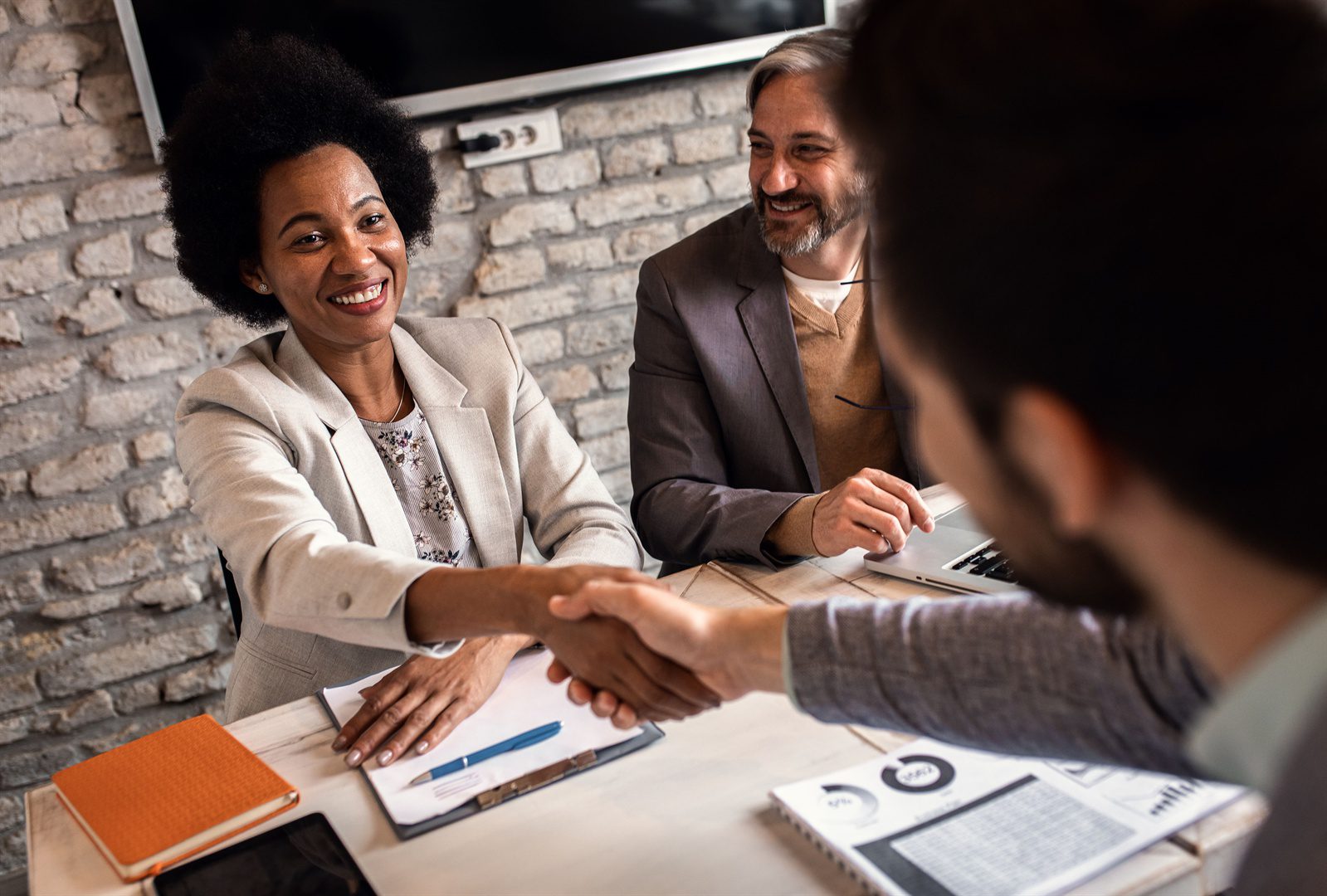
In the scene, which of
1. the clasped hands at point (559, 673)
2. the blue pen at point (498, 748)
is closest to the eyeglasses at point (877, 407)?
the clasped hands at point (559, 673)

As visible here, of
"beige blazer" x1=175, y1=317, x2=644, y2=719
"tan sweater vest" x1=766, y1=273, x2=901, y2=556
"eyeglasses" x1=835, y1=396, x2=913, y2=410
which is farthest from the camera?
"tan sweater vest" x1=766, y1=273, x2=901, y2=556

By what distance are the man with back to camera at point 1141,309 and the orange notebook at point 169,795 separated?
74 cm

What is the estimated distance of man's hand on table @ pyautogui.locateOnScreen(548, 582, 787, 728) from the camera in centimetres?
97

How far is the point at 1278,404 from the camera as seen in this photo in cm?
45

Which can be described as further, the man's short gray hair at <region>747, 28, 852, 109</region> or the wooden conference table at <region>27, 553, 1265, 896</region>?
the man's short gray hair at <region>747, 28, 852, 109</region>

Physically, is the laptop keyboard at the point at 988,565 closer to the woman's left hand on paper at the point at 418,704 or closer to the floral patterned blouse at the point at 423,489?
the woman's left hand on paper at the point at 418,704

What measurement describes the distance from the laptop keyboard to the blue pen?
532 mm

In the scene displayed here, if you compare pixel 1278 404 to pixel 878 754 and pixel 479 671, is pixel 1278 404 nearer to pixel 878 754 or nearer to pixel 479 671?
pixel 878 754

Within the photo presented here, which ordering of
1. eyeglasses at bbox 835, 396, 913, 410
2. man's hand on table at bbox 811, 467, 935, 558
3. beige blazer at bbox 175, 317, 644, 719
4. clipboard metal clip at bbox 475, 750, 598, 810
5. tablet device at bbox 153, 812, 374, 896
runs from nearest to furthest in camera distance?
1. tablet device at bbox 153, 812, 374, 896
2. clipboard metal clip at bbox 475, 750, 598, 810
3. beige blazer at bbox 175, 317, 644, 719
4. man's hand on table at bbox 811, 467, 935, 558
5. eyeglasses at bbox 835, 396, 913, 410

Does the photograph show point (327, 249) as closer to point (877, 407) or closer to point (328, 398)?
point (328, 398)

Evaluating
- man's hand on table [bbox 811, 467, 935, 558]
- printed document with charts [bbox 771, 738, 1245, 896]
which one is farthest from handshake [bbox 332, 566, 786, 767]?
man's hand on table [bbox 811, 467, 935, 558]

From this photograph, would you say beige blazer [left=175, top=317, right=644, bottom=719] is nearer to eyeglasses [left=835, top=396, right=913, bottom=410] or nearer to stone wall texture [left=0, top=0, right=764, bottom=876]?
eyeglasses [left=835, top=396, right=913, bottom=410]

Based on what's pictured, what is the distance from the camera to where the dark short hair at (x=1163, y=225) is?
17.3 inches

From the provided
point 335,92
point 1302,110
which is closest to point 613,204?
point 335,92
